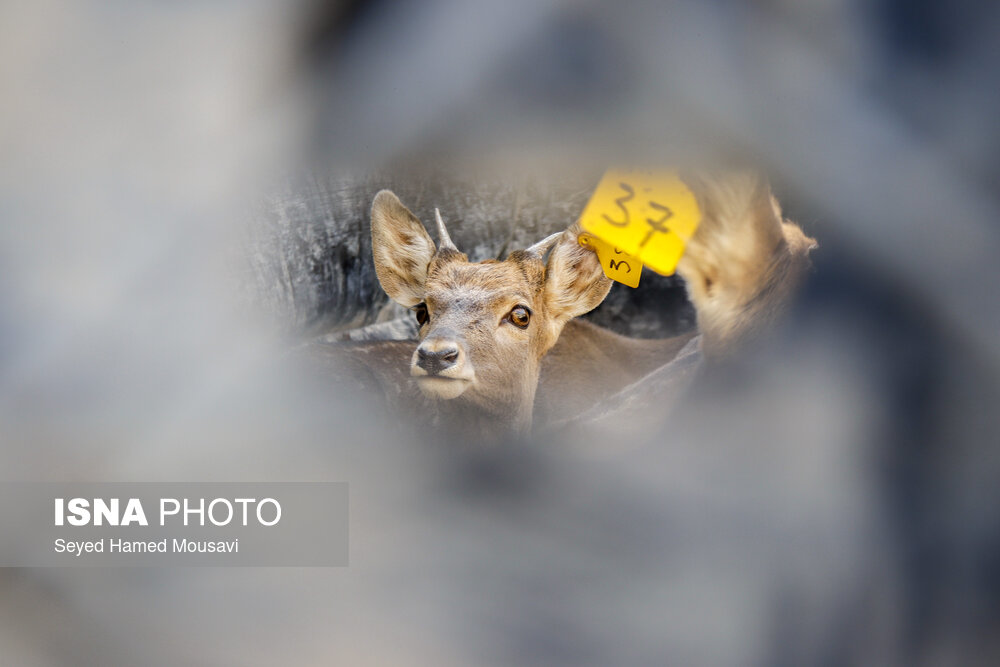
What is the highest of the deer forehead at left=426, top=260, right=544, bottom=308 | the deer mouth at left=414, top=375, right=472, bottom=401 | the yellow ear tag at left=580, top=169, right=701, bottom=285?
the yellow ear tag at left=580, top=169, right=701, bottom=285

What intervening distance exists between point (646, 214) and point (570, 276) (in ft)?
0.43

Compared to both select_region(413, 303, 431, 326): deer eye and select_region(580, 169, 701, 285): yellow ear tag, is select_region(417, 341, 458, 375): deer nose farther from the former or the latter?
select_region(580, 169, 701, 285): yellow ear tag

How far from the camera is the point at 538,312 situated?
1.07 meters

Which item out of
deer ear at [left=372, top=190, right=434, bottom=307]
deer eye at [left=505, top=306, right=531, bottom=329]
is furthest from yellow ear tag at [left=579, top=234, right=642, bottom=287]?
deer ear at [left=372, top=190, right=434, bottom=307]

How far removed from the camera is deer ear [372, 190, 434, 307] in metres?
1.09

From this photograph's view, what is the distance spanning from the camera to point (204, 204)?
42.7 inches

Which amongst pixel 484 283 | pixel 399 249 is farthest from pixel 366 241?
pixel 484 283

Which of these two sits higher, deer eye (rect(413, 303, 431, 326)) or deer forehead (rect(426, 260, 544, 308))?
deer forehead (rect(426, 260, 544, 308))

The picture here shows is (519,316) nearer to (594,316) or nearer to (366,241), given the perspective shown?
(594,316)

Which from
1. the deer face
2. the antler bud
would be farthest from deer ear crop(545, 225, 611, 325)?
the antler bud

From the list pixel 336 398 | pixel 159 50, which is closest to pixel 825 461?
pixel 336 398

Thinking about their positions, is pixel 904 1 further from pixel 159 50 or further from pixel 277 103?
pixel 159 50

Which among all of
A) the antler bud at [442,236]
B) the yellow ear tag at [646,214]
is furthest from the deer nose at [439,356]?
the yellow ear tag at [646,214]

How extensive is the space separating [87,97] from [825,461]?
112cm
